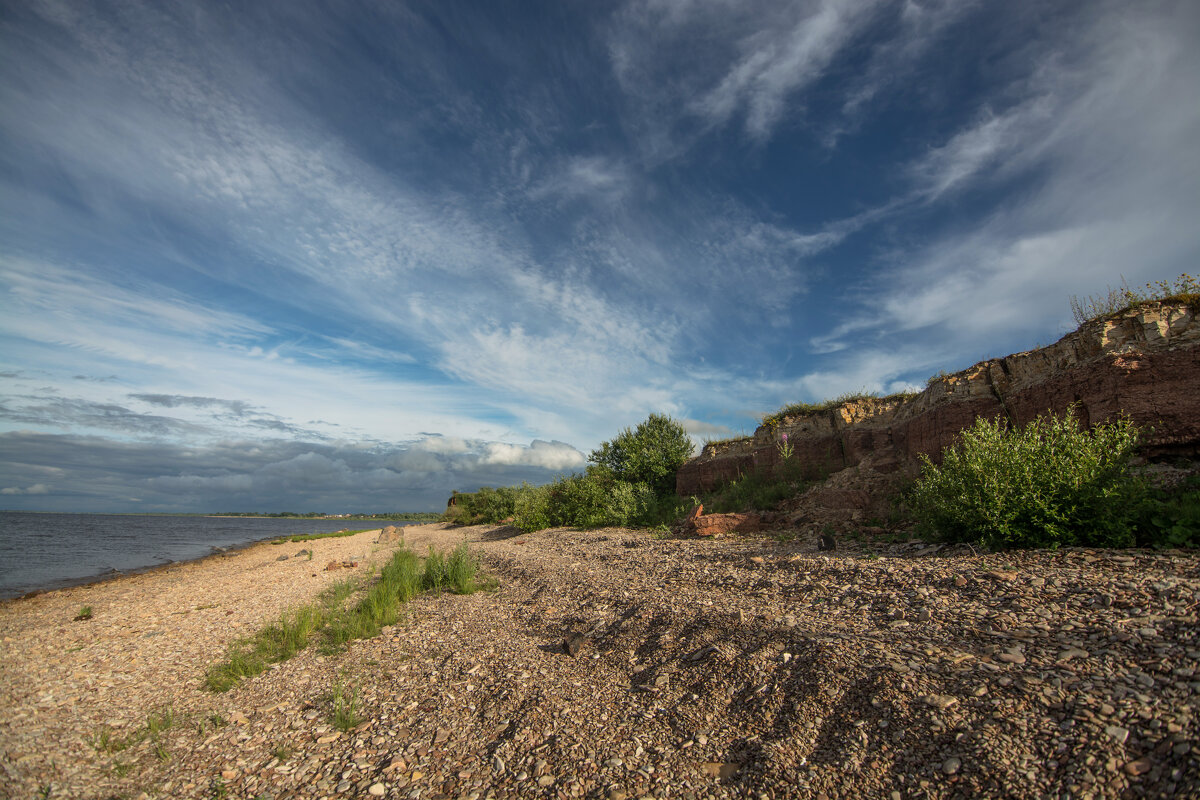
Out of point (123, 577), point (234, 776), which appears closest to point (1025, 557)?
point (234, 776)

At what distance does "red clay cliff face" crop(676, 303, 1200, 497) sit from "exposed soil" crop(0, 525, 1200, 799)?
14.4 feet

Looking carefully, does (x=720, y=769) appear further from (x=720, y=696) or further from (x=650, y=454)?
(x=650, y=454)

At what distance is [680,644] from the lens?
20.9 feet

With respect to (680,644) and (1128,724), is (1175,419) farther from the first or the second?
(680,644)

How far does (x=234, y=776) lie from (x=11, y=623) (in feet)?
43.4

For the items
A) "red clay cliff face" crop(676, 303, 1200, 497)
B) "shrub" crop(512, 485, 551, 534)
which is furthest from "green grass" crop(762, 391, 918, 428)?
"shrub" crop(512, 485, 551, 534)

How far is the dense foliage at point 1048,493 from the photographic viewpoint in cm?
686

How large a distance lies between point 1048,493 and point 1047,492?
3cm

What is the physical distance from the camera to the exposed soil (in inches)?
142

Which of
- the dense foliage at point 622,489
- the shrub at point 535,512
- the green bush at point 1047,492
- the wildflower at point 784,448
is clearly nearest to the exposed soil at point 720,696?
the green bush at point 1047,492

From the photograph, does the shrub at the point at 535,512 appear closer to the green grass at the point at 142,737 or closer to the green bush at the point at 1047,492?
the green grass at the point at 142,737

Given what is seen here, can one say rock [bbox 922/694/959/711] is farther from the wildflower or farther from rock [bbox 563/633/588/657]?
the wildflower

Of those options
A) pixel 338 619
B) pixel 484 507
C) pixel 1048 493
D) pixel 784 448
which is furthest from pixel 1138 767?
pixel 484 507

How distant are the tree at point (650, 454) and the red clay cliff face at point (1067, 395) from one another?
891 cm
